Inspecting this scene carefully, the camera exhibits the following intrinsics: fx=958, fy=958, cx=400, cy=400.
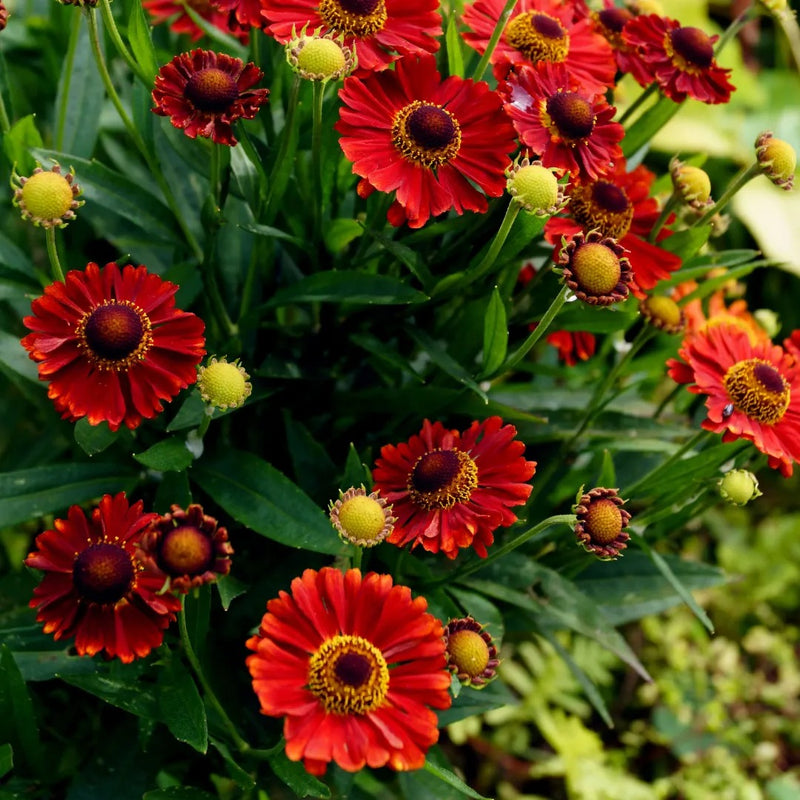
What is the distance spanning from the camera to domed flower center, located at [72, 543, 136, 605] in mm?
816

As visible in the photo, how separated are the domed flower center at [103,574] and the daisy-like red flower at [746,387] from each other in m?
0.60

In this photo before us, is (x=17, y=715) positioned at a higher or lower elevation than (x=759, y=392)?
lower

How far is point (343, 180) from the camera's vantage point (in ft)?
3.68

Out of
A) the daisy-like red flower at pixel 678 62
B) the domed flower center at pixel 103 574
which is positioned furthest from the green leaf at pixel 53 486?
the daisy-like red flower at pixel 678 62

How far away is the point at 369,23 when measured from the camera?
0.97 meters

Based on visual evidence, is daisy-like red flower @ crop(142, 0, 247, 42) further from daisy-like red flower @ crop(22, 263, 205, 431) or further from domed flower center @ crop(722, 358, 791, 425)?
domed flower center @ crop(722, 358, 791, 425)

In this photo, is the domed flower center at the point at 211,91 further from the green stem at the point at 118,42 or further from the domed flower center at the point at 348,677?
the domed flower center at the point at 348,677

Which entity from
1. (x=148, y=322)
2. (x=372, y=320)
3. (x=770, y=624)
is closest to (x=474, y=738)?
(x=770, y=624)

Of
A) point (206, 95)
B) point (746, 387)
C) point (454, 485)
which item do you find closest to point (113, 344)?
point (206, 95)

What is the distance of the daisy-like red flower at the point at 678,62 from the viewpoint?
3.50 ft

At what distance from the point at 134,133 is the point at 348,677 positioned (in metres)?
0.61

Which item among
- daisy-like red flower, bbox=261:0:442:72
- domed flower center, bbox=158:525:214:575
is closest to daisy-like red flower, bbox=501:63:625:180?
daisy-like red flower, bbox=261:0:442:72

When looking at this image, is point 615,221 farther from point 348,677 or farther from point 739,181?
point 348,677

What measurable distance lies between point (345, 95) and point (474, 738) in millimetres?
1245
